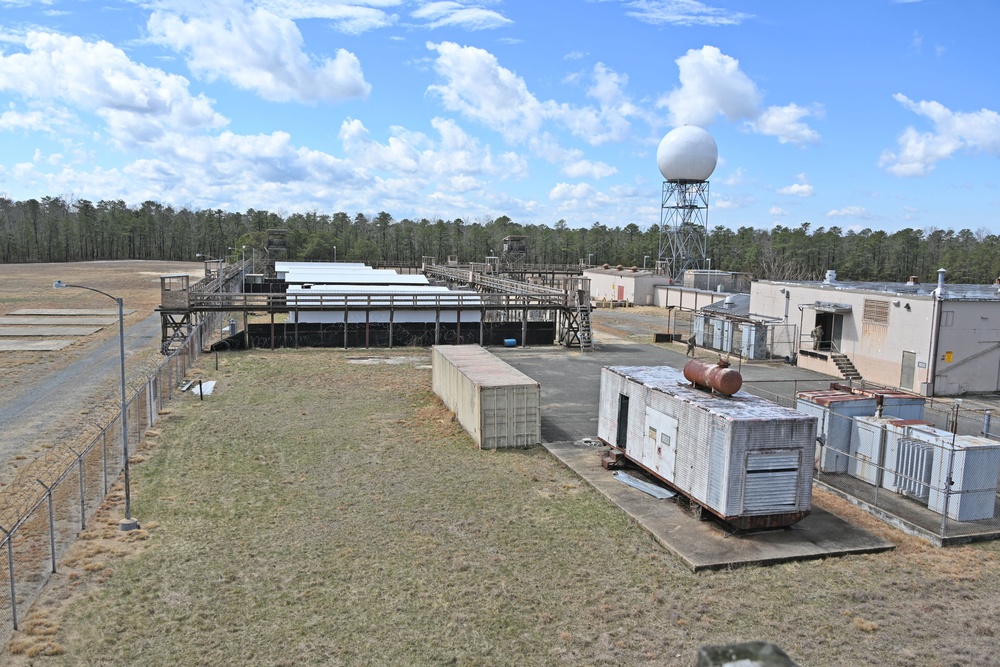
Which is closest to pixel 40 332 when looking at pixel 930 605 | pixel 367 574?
pixel 367 574

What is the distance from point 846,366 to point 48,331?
49.4 meters

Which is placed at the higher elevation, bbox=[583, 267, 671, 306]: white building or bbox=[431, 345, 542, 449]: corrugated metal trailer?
bbox=[583, 267, 671, 306]: white building

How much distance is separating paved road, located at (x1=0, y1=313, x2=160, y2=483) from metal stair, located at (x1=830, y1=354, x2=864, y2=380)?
107 feet

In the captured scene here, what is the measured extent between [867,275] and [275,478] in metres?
123

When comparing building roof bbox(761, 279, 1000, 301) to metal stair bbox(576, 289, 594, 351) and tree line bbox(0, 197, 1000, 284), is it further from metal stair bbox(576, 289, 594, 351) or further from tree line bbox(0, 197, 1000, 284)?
tree line bbox(0, 197, 1000, 284)

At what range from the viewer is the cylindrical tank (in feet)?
54.0

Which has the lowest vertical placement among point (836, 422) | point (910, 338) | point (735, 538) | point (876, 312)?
point (735, 538)

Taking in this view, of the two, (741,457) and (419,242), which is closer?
(741,457)

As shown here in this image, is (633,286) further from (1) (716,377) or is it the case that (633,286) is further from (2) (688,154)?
(1) (716,377)

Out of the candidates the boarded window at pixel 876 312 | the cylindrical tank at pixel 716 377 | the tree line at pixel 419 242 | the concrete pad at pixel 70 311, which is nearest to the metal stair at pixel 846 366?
the boarded window at pixel 876 312

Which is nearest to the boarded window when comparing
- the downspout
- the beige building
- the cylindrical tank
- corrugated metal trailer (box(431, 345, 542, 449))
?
the beige building

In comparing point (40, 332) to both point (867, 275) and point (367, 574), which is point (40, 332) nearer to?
point (367, 574)

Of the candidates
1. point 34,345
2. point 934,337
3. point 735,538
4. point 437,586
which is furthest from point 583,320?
point 437,586

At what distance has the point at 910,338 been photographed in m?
32.1
